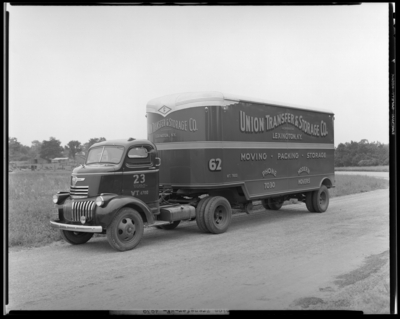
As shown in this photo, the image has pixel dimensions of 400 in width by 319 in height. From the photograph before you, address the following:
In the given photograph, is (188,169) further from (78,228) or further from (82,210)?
(78,228)

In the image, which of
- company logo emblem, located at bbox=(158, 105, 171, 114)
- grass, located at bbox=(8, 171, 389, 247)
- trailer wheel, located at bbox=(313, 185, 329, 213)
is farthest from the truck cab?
trailer wheel, located at bbox=(313, 185, 329, 213)

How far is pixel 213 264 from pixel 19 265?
3.61 metres

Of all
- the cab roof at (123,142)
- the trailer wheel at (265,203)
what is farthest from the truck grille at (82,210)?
the trailer wheel at (265,203)

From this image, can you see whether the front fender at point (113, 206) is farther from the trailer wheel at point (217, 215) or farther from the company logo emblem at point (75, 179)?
the trailer wheel at point (217, 215)

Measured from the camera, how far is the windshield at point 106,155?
9769 mm

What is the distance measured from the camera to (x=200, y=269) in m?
7.35

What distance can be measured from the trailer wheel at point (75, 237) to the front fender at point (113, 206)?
46.8 inches

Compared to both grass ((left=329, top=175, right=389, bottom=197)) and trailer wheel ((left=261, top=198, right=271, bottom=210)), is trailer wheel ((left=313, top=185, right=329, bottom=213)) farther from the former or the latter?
grass ((left=329, top=175, right=389, bottom=197))

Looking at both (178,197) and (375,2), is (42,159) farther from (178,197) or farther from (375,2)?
(375,2)

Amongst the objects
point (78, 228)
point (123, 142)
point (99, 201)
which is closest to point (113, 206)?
point (99, 201)

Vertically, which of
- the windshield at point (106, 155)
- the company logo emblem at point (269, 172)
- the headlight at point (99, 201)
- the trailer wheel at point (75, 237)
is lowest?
the trailer wheel at point (75, 237)

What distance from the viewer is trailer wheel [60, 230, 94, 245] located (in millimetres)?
9438

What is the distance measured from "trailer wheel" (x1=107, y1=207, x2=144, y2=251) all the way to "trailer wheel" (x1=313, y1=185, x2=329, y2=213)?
7557mm

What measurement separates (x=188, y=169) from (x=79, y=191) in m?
2.88
